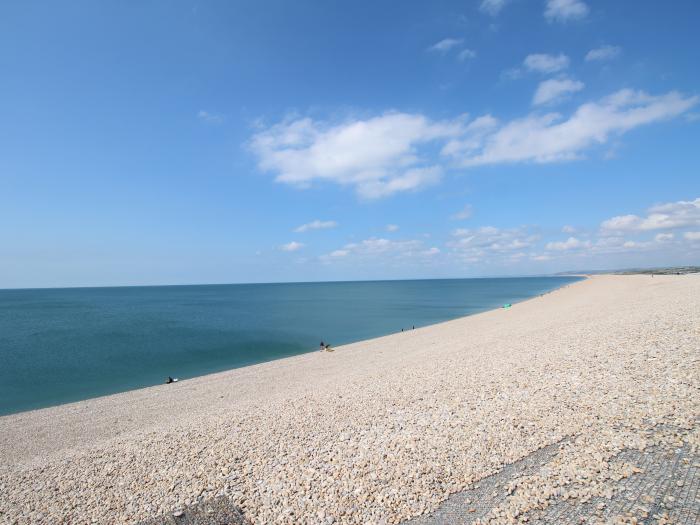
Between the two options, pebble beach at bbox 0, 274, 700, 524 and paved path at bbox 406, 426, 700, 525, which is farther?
pebble beach at bbox 0, 274, 700, 524

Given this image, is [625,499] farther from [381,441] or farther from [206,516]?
[206,516]

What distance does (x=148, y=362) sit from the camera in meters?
34.6

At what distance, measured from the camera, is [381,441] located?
30.7ft

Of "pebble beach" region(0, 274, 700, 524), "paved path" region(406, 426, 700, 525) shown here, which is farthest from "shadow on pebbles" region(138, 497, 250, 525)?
"paved path" region(406, 426, 700, 525)

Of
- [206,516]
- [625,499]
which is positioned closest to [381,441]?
[206,516]

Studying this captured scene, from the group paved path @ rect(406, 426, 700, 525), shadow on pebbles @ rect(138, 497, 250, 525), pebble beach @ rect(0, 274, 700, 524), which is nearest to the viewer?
paved path @ rect(406, 426, 700, 525)

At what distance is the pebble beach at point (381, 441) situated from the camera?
7199 mm

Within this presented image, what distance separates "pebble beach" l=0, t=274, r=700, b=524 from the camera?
7199mm

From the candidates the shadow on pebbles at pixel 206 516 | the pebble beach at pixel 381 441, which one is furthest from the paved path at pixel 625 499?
the shadow on pebbles at pixel 206 516

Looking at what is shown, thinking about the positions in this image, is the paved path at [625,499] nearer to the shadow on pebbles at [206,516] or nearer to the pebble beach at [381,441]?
the pebble beach at [381,441]

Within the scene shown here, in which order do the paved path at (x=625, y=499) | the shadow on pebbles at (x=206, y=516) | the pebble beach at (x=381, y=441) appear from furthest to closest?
the pebble beach at (x=381, y=441) → the shadow on pebbles at (x=206, y=516) → the paved path at (x=625, y=499)

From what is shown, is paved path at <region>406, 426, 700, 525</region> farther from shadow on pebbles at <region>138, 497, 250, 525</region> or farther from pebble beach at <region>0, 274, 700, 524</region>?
shadow on pebbles at <region>138, 497, 250, 525</region>

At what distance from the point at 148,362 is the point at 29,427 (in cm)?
A: 1852

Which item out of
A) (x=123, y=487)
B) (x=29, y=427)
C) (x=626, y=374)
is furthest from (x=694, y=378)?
(x=29, y=427)
